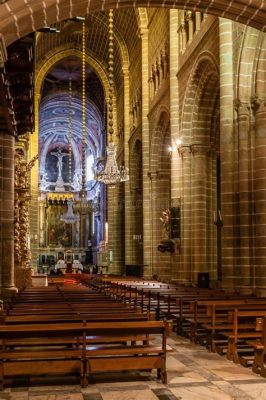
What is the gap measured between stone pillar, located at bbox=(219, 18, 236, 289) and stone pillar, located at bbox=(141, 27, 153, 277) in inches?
530

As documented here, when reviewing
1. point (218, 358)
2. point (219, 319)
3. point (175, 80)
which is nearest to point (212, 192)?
point (175, 80)

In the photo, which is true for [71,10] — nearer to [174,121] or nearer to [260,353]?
[260,353]

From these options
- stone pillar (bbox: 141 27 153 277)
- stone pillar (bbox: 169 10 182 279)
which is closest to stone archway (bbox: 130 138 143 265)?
stone pillar (bbox: 141 27 153 277)

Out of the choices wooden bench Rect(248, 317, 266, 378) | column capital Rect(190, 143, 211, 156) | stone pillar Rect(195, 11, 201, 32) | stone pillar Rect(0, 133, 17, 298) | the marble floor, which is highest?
stone pillar Rect(195, 11, 201, 32)

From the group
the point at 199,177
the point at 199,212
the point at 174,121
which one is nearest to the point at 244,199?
the point at 199,212

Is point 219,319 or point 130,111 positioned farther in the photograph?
point 130,111

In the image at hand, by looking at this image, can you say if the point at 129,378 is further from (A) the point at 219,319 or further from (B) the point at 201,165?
(B) the point at 201,165

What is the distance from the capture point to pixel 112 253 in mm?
41594

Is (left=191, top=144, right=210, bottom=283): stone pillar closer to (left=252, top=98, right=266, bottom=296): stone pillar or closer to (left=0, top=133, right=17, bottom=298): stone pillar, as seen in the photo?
(left=252, top=98, right=266, bottom=296): stone pillar

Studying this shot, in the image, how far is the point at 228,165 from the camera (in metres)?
17.4

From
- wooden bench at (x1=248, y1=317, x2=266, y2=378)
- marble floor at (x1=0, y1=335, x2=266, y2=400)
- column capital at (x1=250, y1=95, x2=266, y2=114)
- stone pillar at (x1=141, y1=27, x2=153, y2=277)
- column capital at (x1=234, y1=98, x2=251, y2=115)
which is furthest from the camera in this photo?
stone pillar at (x1=141, y1=27, x2=153, y2=277)

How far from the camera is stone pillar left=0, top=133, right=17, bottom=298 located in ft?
48.5

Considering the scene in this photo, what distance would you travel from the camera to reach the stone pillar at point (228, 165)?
Result: 17.2m

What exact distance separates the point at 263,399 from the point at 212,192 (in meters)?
17.6
